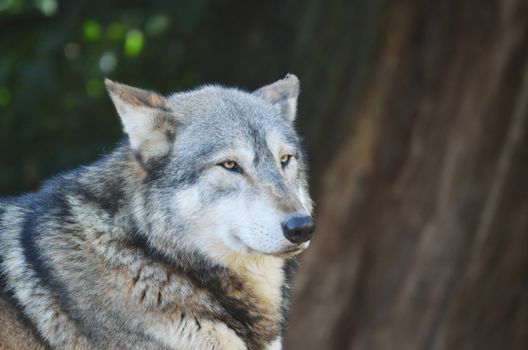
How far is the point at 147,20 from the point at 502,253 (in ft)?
14.9

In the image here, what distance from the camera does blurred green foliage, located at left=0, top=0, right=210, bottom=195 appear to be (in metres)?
9.34

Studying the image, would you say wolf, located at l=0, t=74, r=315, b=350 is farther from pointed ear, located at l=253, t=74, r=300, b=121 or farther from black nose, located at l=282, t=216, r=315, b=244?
A: pointed ear, located at l=253, t=74, r=300, b=121

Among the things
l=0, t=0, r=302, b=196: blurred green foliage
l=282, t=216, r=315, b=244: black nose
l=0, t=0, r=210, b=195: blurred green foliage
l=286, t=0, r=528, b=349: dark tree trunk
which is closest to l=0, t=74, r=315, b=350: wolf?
l=282, t=216, r=315, b=244: black nose

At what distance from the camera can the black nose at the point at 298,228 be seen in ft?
16.1

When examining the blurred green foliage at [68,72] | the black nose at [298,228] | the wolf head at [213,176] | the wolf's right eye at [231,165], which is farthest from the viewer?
the blurred green foliage at [68,72]

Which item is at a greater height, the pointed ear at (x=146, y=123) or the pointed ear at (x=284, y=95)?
the pointed ear at (x=284, y=95)

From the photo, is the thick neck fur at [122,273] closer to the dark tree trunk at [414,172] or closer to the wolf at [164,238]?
the wolf at [164,238]

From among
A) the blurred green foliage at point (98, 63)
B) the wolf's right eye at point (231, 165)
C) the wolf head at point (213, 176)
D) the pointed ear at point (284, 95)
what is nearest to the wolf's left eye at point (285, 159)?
the wolf head at point (213, 176)

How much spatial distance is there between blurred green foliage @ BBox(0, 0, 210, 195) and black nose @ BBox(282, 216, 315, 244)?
15.2 feet

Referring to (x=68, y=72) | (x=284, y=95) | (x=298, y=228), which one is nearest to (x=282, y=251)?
(x=298, y=228)

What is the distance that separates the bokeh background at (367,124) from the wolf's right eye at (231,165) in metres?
4.42

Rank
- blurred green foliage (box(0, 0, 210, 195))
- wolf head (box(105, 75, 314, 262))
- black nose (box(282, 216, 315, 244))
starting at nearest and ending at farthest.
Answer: black nose (box(282, 216, 315, 244))
wolf head (box(105, 75, 314, 262))
blurred green foliage (box(0, 0, 210, 195))

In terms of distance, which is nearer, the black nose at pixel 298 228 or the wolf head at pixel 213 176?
the black nose at pixel 298 228

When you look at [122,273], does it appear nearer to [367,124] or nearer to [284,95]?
[284,95]
